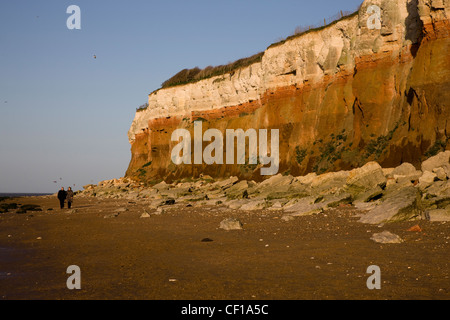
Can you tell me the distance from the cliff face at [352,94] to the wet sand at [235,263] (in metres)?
14.8

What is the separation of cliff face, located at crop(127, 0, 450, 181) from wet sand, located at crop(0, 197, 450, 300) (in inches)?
581

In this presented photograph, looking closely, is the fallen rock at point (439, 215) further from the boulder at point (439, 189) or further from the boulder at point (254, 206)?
the boulder at point (254, 206)

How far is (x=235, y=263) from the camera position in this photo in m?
7.57

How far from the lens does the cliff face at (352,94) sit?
76.9 ft

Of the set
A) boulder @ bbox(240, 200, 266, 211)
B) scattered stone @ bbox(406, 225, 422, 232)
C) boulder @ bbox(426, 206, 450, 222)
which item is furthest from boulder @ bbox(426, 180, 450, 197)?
boulder @ bbox(240, 200, 266, 211)

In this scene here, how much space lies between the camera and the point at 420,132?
2330cm

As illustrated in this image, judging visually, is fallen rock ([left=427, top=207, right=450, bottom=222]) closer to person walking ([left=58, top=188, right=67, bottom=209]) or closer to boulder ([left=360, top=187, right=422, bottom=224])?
boulder ([left=360, top=187, right=422, bottom=224])

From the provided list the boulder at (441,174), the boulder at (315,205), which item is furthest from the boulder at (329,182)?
the boulder at (441,174)

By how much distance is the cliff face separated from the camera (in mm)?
23438

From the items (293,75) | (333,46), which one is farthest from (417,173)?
(293,75)

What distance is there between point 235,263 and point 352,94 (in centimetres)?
2796

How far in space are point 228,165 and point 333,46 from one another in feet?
58.5
